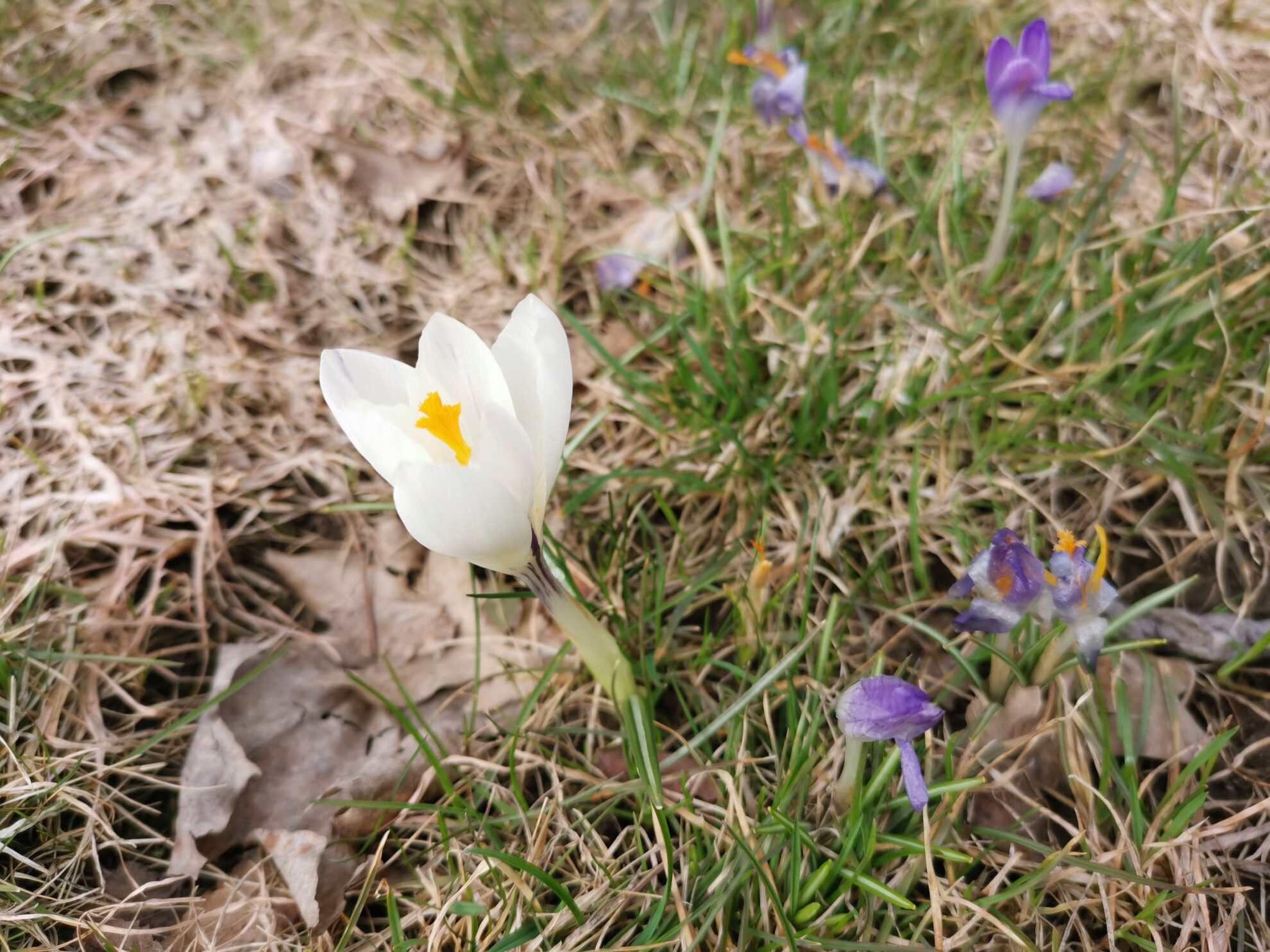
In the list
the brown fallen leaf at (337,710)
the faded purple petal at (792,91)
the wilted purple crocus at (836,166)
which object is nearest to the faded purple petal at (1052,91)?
the wilted purple crocus at (836,166)

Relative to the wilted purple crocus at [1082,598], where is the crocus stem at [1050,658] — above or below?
below

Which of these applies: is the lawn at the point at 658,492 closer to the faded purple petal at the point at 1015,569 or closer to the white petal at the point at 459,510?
the faded purple petal at the point at 1015,569

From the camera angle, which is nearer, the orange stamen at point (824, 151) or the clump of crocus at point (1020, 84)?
the clump of crocus at point (1020, 84)

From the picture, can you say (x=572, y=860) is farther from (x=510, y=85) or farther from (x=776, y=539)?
A: (x=510, y=85)

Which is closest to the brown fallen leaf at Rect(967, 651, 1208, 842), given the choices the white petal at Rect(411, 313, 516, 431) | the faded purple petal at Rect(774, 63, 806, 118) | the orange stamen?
the white petal at Rect(411, 313, 516, 431)

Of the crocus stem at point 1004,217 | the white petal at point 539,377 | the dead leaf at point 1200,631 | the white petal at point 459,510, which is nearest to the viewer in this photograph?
the white petal at point 459,510

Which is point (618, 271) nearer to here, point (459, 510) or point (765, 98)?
point (765, 98)

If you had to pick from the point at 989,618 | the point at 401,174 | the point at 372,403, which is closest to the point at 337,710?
the point at 372,403
